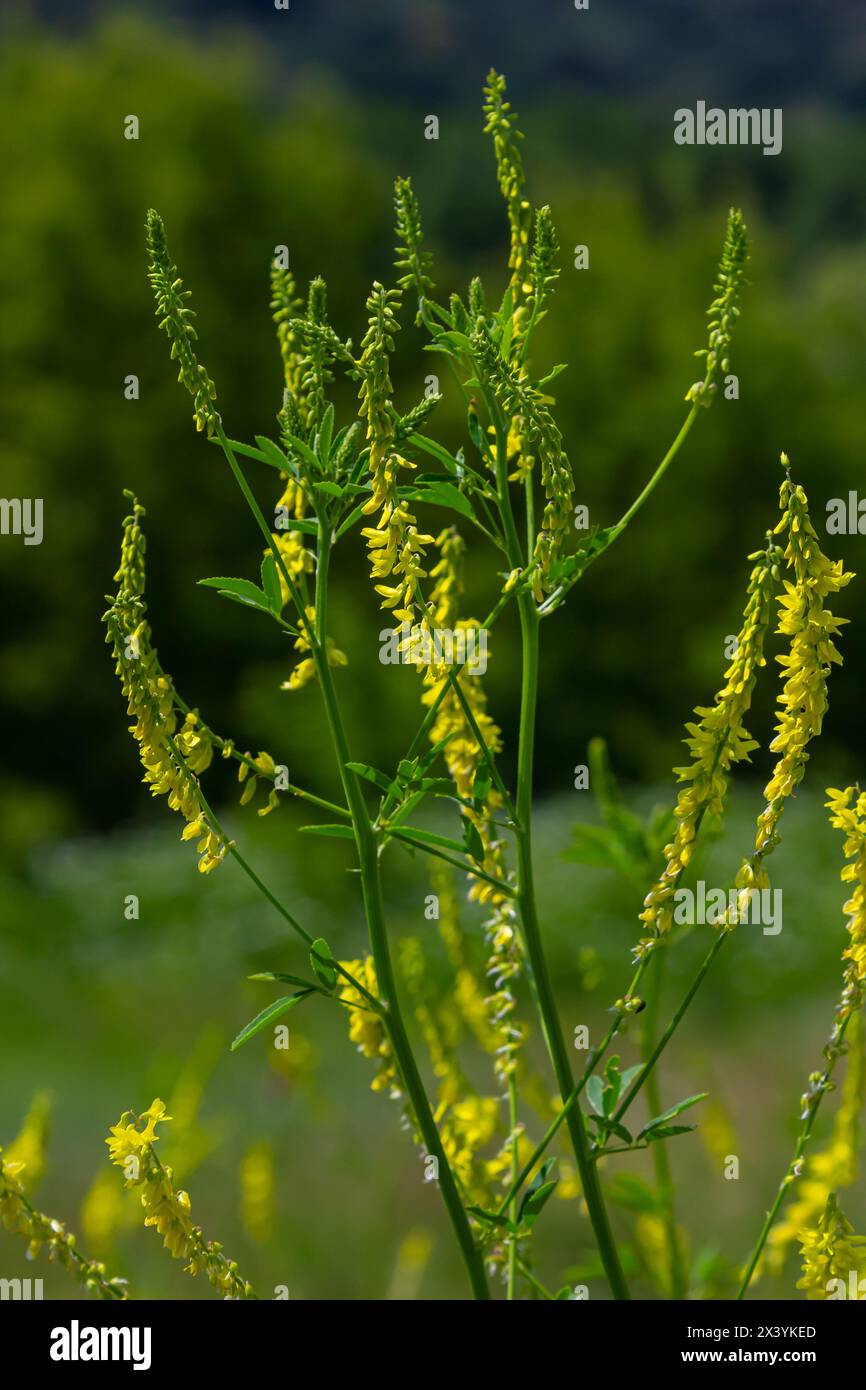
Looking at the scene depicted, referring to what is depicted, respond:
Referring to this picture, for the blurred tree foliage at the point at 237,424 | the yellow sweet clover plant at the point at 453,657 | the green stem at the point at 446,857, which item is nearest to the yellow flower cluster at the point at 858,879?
the yellow sweet clover plant at the point at 453,657

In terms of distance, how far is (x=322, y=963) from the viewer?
5.32 feet

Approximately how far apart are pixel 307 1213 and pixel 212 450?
9821mm

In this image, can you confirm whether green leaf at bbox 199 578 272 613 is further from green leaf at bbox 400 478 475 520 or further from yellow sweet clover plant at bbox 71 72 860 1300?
green leaf at bbox 400 478 475 520

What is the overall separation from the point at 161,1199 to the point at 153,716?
52 cm

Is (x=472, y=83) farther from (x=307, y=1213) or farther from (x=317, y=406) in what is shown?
(x=317, y=406)

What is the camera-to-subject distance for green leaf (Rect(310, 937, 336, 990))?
1.61m

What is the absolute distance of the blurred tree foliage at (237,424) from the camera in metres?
14.9

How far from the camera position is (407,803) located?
1.62 metres

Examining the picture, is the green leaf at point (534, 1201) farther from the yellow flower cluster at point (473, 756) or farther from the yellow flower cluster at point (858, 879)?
the yellow flower cluster at point (858, 879)

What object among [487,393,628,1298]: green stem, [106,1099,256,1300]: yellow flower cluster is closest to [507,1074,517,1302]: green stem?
[487,393,628,1298]: green stem

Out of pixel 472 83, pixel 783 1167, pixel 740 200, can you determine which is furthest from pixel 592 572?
pixel 472 83

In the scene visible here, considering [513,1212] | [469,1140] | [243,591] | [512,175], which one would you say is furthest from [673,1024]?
[512,175]

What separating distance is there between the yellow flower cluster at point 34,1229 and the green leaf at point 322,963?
1.20 feet

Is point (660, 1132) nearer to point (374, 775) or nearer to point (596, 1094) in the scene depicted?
point (596, 1094)
